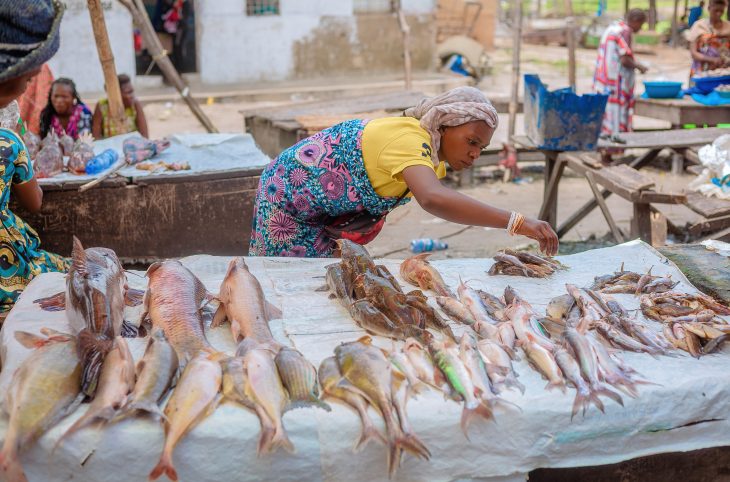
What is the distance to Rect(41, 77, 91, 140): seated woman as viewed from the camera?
7062 mm

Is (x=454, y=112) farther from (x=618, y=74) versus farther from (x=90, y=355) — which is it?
(x=618, y=74)

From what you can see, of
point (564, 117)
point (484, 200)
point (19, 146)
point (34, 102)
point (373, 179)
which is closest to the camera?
point (373, 179)

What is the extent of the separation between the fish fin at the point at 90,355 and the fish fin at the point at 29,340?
149 millimetres

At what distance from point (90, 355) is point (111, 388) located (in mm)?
182

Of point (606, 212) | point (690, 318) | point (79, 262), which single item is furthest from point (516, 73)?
point (79, 262)

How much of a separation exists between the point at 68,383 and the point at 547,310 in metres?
1.87

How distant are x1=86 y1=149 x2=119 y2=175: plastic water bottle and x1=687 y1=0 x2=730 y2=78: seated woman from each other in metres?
8.15

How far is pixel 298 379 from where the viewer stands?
256 cm

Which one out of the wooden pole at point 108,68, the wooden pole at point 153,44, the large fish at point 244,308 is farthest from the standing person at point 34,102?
the large fish at point 244,308

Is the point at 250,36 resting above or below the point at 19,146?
above

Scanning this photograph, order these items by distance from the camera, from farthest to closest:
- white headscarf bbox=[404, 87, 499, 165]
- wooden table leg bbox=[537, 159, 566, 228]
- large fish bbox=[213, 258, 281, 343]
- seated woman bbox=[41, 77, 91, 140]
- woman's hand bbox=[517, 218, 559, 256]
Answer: wooden table leg bbox=[537, 159, 566, 228]
seated woman bbox=[41, 77, 91, 140]
white headscarf bbox=[404, 87, 499, 165]
woman's hand bbox=[517, 218, 559, 256]
large fish bbox=[213, 258, 281, 343]

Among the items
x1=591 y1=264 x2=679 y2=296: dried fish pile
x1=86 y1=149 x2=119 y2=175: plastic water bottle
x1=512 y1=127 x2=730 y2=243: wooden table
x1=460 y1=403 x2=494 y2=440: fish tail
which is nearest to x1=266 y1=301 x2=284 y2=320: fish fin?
x1=460 y1=403 x2=494 y2=440: fish tail

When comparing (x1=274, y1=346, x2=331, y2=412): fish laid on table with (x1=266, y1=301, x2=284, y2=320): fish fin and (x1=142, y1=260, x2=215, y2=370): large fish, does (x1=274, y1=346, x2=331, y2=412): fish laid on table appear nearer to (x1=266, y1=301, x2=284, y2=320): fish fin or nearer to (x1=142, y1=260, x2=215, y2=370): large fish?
(x1=142, y1=260, x2=215, y2=370): large fish

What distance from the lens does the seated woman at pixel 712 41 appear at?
1103cm
